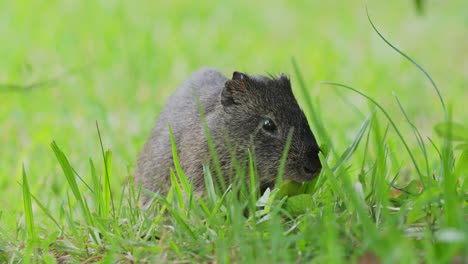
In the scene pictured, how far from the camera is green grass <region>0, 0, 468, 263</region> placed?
3375 mm

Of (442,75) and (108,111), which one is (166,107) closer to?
(108,111)

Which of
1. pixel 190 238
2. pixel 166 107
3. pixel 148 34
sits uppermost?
pixel 148 34

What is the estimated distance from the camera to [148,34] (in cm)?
1030

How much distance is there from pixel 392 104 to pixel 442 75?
1647 millimetres

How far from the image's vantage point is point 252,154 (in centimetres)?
473

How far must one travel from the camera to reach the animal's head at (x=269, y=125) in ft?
15.0

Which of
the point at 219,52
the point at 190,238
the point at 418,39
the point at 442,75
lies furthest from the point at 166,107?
the point at 418,39

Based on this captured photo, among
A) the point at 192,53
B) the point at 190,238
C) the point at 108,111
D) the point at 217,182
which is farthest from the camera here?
the point at 192,53

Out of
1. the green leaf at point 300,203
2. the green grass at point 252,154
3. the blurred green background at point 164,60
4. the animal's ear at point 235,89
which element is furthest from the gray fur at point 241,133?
the blurred green background at point 164,60

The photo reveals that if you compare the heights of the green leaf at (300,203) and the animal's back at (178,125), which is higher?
the animal's back at (178,125)

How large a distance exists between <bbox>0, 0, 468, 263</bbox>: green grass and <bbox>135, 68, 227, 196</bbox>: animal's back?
274 mm

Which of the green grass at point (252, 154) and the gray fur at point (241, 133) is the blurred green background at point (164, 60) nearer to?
the green grass at point (252, 154)

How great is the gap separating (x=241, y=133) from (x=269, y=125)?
18 cm

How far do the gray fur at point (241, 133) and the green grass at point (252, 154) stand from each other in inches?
5.2
